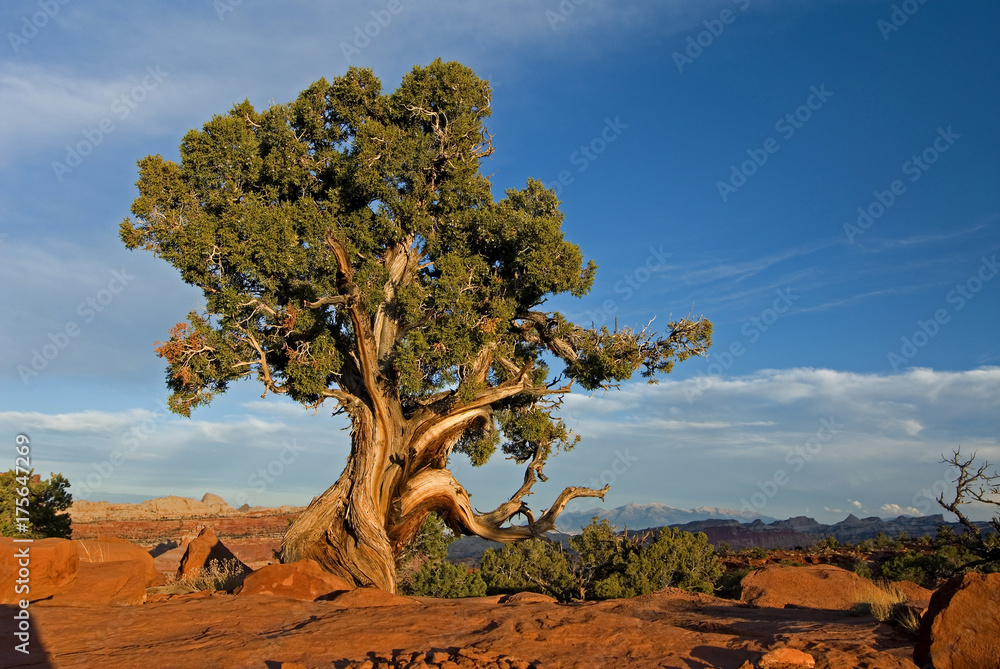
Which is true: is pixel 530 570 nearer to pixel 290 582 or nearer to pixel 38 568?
pixel 290 582

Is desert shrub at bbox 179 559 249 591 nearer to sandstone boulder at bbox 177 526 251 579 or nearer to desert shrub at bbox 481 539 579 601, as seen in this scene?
sandstone boulder at bbox 177 526 251 579

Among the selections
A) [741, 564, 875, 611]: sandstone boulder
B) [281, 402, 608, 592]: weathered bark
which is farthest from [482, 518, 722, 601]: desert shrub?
[741, 564, 875, 611]: sandstone boulder

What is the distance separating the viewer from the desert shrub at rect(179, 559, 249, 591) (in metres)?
13.8

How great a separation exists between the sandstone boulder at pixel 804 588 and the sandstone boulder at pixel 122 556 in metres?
12.0

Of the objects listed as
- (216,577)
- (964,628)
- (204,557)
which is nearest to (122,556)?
(204,557)

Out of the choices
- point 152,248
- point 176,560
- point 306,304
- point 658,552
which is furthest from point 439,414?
point 176,560

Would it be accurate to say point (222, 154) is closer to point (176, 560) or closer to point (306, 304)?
point (306, 304)

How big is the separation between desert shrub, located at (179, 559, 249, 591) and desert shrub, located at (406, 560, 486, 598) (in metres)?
4.68

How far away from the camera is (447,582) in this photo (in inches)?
655

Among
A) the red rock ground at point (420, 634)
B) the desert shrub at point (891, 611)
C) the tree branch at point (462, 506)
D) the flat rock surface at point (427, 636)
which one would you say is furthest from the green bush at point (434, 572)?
the desert shrub at point (891, 611)

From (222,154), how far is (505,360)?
903 cm

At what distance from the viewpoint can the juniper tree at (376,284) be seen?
15.8m

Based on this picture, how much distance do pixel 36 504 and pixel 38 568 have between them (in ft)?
36.7

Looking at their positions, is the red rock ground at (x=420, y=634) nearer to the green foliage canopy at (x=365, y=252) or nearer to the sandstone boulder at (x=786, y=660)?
the sandstone boulder at (x=786, y=660)
